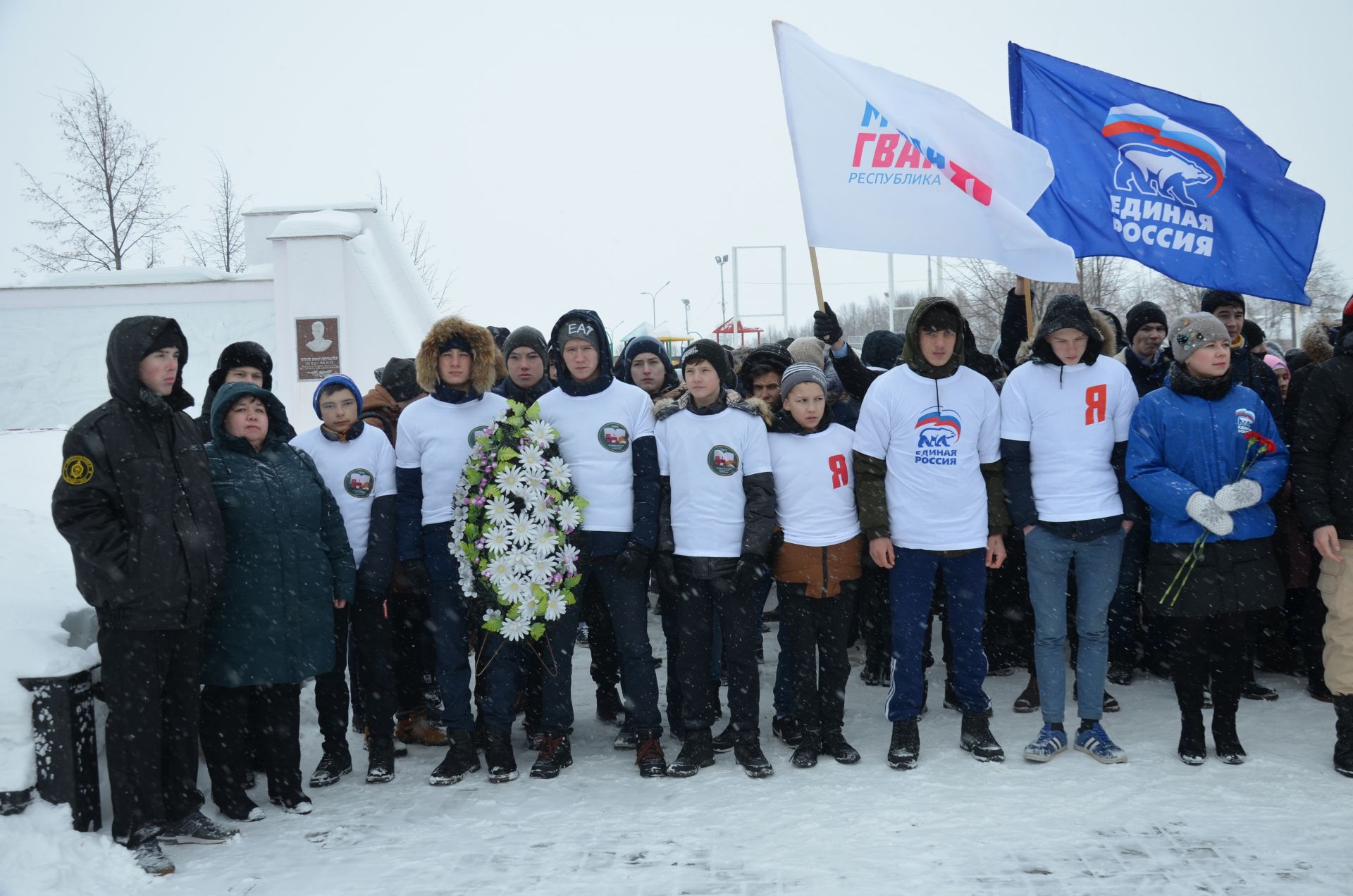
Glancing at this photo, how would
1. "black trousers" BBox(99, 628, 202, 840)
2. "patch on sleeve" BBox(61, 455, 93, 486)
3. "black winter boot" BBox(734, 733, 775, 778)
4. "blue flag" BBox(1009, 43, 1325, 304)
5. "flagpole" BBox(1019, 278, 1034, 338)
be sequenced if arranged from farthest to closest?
"blue flag" BBox(1009, 43, 1325, 304), "flagpole" BBox(1019, 278, 1034, 338), "black winter boot" BBox(734, 733, 775, 778), "black trousers" BBox(99, 628, 202, 840), "patch on sleeve" BBox(61, 455, 93, 486)

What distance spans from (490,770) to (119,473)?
2281 mm

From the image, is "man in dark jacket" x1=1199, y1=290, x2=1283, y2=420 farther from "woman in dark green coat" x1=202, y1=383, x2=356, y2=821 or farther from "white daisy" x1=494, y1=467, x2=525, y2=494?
"woman in dark green coat" x1=202, y1=383, x2=356, y2=821

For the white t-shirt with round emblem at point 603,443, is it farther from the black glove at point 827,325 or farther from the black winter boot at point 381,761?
the black winter boot at point 381,761

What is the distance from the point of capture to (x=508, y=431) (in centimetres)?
516

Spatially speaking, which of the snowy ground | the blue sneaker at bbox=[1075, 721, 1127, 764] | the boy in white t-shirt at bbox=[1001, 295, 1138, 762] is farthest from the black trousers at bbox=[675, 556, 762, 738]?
the blue sneaker at bbox=[1075, 721, 1127, 764]

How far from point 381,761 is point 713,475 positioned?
230 cm

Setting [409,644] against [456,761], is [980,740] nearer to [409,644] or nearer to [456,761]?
[456,761]

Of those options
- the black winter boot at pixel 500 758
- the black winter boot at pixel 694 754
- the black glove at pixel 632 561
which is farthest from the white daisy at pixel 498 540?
the black winter boot at pixel 694 754

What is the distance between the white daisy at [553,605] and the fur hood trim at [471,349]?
1217mm

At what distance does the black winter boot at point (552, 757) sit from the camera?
513 centimetres

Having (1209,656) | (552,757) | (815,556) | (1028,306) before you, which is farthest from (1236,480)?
(552,757)

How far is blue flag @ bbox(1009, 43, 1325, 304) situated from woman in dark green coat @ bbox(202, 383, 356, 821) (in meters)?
4.75

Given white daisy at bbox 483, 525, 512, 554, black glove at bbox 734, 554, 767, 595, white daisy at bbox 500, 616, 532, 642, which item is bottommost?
white daisy at bbox 500, 616, 532, 642

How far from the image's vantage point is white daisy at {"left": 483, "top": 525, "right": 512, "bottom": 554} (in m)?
5.04
